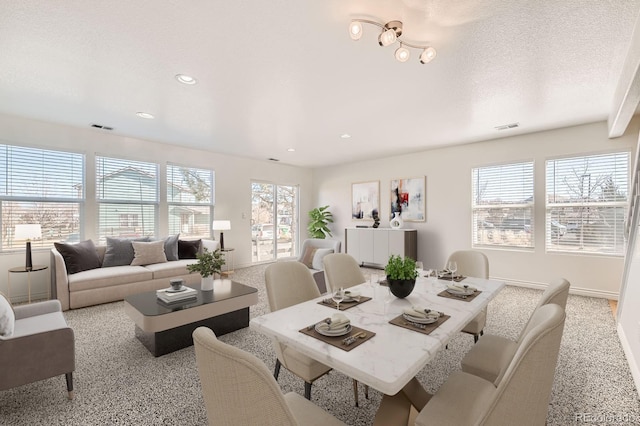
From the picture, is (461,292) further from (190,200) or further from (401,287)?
(190,200)

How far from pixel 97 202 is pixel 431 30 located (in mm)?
5406

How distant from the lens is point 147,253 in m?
4.68

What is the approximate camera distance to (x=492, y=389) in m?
1.38

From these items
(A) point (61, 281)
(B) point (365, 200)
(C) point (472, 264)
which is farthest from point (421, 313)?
(B) point (365, 200)

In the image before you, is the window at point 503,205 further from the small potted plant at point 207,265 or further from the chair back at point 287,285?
the small potted plant at point 207,265

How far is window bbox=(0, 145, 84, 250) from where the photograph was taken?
163 inches

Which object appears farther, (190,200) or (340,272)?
(190,200)

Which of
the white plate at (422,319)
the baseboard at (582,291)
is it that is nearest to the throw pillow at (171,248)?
the white plate at (422,319)

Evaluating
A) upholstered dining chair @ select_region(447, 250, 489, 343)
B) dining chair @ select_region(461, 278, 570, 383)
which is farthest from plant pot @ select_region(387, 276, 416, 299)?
upholstered dining chair @ select_region(447, 250, 489, 343)

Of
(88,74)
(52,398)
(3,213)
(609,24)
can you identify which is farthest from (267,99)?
(3,213)

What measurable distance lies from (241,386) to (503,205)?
5594mm

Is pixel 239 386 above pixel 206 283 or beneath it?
above

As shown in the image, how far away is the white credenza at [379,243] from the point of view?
5977mm

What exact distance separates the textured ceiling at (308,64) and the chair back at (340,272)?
5.80 feet
